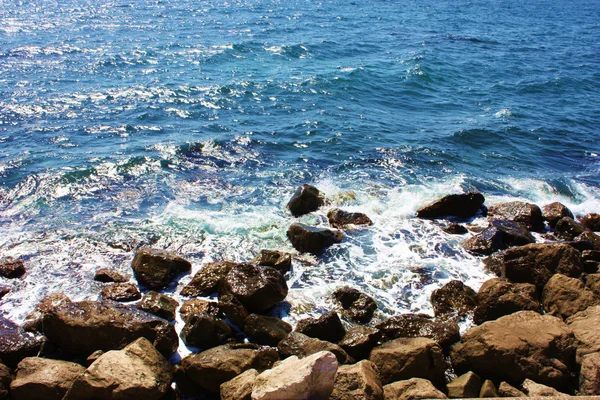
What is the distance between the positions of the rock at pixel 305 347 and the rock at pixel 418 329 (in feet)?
3.44

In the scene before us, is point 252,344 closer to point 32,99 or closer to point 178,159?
point 178,159

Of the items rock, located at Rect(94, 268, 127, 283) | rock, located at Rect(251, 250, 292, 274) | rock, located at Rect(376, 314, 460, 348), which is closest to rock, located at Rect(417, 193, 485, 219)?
rock, located at Rect(251, 250, 292, 274)

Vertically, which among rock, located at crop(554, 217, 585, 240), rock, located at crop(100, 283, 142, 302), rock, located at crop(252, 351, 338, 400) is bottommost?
rock, located at crop(554, 217, 585, 240)

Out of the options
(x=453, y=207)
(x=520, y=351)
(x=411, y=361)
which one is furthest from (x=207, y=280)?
(x=453, y=207)

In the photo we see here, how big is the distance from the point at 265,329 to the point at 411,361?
2663mm

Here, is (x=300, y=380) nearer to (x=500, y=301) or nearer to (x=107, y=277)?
(x=500, y=301)

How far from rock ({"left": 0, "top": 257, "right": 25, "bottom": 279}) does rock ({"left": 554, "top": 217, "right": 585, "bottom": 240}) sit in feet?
43.5

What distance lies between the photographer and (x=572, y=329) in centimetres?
838

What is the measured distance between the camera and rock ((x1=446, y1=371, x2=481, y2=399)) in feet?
24.1

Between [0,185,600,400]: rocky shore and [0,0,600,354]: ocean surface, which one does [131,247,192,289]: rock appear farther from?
[0,0,600,354]: ocean surface

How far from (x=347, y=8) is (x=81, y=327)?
46916 millimetres

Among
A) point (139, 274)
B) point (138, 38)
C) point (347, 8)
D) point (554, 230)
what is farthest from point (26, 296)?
point (347, 8)

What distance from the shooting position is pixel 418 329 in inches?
351

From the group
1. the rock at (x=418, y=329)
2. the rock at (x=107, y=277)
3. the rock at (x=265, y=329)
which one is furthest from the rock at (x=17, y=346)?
the rock at (x=418, y=329)
